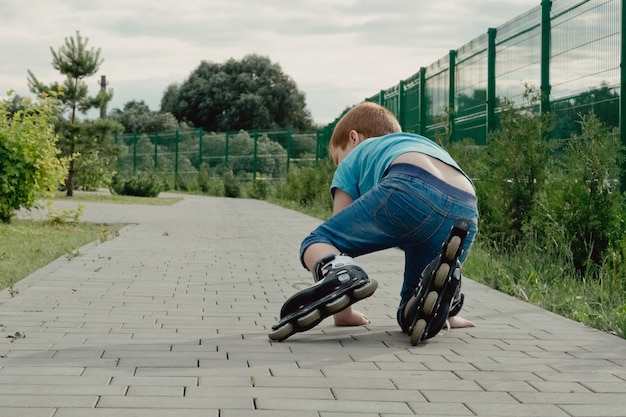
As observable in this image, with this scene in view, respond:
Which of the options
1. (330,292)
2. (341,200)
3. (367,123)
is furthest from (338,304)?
(367,123)

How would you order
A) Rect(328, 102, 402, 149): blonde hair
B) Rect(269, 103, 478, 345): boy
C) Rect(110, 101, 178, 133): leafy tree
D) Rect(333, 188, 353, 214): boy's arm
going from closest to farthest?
Rect(269, 103, 478, 345): boy
Rect(333, 188, 353, 214): boy's arm
Rect(328, 102, 402, 149): blonde hair
Rect(110, 101, 178, 133): leafy tree

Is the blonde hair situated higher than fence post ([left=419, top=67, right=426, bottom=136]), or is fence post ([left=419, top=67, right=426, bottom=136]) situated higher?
fence post ([left=419, top=67, right=426, bottom=136])

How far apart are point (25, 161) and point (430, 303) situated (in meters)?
9.83

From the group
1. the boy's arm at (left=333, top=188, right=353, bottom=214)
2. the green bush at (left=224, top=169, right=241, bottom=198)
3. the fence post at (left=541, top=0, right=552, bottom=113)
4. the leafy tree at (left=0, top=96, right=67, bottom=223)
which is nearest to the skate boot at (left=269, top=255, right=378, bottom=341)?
the boy's arm at (left=333, top=188, right=353, bottom=214)

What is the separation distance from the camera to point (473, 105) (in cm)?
1315

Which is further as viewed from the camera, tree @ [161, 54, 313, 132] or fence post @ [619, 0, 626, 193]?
tree @ [161, 54, 313, 132]

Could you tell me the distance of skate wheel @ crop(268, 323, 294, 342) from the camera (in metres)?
4.79

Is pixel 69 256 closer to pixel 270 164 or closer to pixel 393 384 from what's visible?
pixel 393 384

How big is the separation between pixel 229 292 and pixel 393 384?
3354mm

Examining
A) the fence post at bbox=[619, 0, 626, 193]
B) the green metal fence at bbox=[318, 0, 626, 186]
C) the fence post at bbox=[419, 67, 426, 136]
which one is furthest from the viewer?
the fence post at bbox=[419, 67, 426, 136]

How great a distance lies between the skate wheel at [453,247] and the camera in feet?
14.6

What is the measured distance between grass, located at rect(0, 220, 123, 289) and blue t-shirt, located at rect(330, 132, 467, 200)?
319 cm

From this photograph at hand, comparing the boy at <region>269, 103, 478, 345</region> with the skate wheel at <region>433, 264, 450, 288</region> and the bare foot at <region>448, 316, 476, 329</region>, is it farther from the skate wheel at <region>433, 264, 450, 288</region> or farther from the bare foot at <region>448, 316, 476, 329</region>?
the bare foot at <region>448, 316, 476, 329</region>

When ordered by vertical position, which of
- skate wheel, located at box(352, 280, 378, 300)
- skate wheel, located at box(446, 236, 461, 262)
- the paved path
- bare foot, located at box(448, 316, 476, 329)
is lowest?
the paved path
